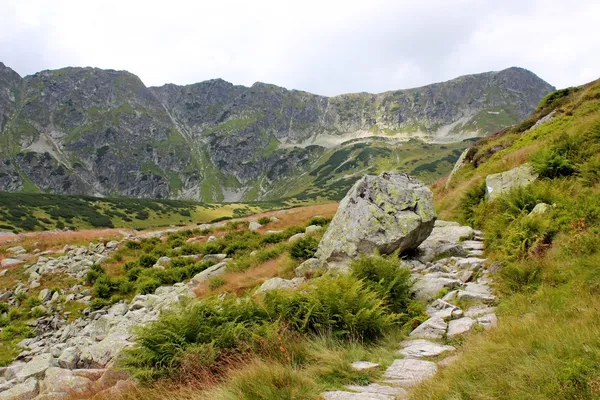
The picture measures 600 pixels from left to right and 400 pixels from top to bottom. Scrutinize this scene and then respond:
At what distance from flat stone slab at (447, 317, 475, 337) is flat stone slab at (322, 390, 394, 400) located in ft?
7.98

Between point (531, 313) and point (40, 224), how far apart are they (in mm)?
114469

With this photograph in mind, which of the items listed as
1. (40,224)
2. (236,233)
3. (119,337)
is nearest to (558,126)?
(236,233)

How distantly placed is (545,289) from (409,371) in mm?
3266

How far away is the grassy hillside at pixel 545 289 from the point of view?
3527 millimetres

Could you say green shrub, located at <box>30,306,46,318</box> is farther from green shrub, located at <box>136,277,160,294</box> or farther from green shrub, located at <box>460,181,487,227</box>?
green shrub, located at <box>460,181,487,227</box>

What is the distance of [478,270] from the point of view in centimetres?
909

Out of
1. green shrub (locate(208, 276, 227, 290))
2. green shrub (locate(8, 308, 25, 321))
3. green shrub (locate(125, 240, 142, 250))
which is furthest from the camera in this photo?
green shrub (locate(125, 240, 142, 250))

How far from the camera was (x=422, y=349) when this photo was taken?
224 inches

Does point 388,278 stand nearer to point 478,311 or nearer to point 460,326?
point 478,311

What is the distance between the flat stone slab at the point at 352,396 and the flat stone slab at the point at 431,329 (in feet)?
7.98

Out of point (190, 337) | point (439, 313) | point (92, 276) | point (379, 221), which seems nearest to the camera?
point (190, 337)

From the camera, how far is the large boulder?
10758mm

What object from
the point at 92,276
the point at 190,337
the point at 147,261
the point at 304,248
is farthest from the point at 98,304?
the point at 190,337

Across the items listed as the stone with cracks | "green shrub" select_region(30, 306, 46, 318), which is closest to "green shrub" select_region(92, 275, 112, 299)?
"green shrub" select_region(30, 306, 46, 318)
